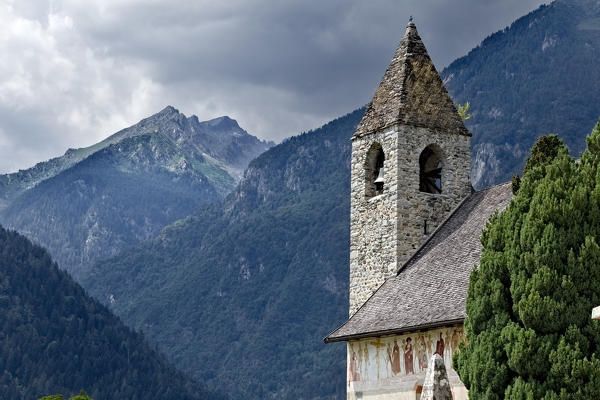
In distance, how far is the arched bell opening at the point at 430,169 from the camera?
120 ft

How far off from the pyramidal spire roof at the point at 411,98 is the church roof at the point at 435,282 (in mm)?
2846

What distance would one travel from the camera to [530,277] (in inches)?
828

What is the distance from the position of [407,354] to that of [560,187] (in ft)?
31.5

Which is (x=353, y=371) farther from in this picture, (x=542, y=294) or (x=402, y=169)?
(x=542, y=294)

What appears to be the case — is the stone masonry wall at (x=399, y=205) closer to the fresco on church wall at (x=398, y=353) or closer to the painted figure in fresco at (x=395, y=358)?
the fresco on church wall at (x=398, y=353)

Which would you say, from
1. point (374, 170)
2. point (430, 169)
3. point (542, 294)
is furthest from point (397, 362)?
point (542, 294)

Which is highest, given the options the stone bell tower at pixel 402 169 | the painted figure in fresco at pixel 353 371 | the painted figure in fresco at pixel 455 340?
the stone bell tower at pixel 402 169

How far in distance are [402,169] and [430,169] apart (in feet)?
7.14

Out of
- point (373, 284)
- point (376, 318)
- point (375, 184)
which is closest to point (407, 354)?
point (376, 318)

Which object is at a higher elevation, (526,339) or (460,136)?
(460,136)

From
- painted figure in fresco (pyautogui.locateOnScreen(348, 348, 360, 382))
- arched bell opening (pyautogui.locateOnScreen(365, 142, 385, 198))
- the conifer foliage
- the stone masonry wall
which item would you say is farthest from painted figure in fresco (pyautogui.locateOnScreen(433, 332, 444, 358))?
arched bell opening (pyautogui.locateOnScreen(365, 142, 385, 198))

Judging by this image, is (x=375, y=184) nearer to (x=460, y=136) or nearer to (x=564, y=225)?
(x=460, y=136)

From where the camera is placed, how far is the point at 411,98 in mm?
36219

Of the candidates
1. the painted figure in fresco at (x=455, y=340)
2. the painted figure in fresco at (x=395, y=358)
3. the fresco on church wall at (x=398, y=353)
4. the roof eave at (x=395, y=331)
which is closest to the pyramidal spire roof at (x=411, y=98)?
the roof eave at (x=395, y=331)
